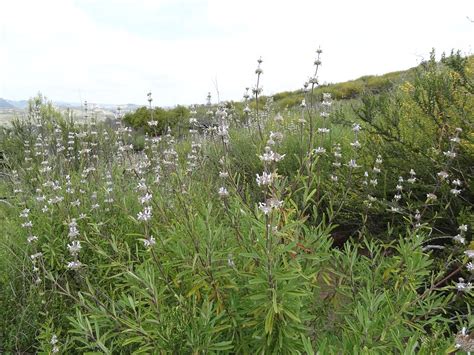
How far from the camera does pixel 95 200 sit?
12.2 ft

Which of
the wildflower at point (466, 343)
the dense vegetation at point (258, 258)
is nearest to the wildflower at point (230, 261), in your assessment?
the dense vegetation at point (258, 258)

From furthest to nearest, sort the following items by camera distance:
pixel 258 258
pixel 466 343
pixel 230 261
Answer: pixel 230 261
pixel 258 258
pixel 466 343

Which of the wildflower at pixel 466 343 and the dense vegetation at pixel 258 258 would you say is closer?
the wildflower at pixel 466 343

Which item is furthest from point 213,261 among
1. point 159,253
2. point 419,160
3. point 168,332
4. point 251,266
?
point 419,160

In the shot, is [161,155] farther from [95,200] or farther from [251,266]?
[251,266]

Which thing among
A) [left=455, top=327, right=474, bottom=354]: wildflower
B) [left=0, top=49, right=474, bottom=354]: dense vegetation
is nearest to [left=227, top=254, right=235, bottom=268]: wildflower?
[left=0, top=49, right=474, bottom=354]: dense vegetation

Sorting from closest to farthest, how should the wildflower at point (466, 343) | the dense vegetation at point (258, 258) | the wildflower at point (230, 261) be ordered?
the wildflower at point (466, 343) → the dense vegetation at point (258, 258) → the wildflower at point (230, 261)

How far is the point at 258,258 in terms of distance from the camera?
183cm

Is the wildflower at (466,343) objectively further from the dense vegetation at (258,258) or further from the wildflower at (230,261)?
the wildflower at (230,261)

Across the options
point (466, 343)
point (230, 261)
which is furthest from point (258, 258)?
point (466, 343)

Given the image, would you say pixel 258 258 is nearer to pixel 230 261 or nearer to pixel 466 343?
pixel 230 261

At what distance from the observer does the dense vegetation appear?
72.9 inches

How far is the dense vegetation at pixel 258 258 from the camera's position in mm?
1853

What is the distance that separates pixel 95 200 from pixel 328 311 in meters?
2.28
